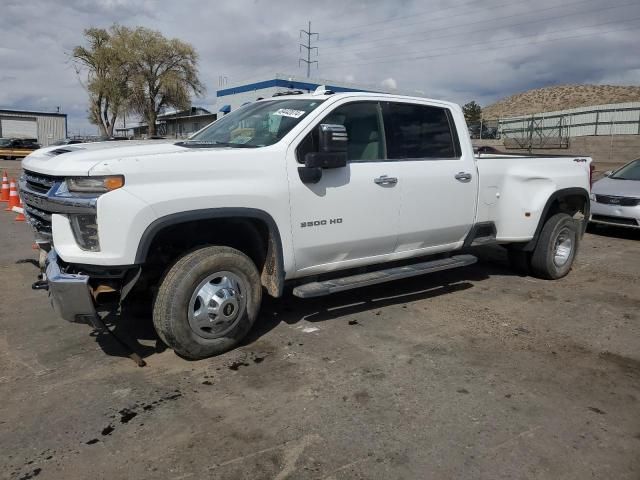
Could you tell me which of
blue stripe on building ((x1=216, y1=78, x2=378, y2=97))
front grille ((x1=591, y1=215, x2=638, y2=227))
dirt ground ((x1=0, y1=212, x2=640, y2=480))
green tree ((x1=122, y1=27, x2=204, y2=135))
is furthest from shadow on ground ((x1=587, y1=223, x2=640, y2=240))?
green tree ((x1=122, y1=27, x2=204, y2=135))

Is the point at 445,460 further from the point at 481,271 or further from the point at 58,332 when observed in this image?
the point at 481,271

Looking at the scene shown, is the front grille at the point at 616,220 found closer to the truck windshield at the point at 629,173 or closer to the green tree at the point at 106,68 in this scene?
the truck windshield at the point at 629,173

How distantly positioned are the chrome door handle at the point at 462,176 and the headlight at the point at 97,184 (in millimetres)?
3183

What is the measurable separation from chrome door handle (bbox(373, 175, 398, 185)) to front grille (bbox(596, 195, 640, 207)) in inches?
258

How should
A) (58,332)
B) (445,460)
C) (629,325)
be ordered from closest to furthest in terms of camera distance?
1. (445,460)
2. (58,332)
3. (629,325)

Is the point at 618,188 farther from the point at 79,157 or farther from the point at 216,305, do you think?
the point at 79,157

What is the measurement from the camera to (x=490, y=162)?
18.2 ft

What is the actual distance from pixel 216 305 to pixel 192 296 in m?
0.19

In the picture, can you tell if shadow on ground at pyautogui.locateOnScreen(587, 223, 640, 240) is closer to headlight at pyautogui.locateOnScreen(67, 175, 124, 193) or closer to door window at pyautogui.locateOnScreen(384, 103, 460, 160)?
door window at pyautogui.locateOnScreen(384, 103, 460, 160)

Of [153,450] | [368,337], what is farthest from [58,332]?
[368,337]

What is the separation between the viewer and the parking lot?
→ 108 inches

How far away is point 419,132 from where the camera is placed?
199 inches

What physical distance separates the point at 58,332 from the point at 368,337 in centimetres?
257

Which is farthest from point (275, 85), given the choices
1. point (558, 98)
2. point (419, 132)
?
point (558, 98)
